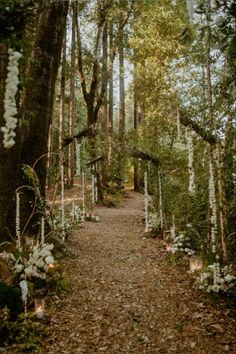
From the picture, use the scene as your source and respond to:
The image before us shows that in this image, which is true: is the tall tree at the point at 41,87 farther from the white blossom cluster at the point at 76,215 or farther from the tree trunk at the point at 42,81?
the white blossom cluster at the point at 76,215

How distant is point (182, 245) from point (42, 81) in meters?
4.33

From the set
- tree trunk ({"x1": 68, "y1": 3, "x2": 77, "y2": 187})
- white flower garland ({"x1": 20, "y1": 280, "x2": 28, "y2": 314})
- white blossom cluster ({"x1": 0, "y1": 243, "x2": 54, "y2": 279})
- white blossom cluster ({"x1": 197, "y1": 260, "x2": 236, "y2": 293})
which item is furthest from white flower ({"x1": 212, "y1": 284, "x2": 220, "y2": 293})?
tree trunk ({"x1": 68, "y1": 3, "x2": 77, "y2": 187})

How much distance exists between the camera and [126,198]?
19.8 meters

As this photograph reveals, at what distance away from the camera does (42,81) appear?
7.75 meters

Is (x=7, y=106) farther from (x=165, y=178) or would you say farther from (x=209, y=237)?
(x=165, y=178)

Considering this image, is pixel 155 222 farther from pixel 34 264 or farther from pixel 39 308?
pixel 39 308

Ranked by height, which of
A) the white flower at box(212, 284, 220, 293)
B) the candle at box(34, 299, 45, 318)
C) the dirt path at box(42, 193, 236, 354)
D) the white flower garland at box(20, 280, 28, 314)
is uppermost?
Answer: the white flower garland at box(20, 280, 28, 314)

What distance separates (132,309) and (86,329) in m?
0.85

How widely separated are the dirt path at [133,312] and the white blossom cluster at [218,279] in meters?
0.27

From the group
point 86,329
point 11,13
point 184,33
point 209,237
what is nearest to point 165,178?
point 209,237

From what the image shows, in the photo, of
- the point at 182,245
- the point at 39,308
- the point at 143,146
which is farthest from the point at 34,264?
the point at 143,146

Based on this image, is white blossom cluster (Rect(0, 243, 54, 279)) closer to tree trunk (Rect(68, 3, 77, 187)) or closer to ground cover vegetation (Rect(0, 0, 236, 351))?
ground cover vegetation (Rect(0, 0, 236, 351))

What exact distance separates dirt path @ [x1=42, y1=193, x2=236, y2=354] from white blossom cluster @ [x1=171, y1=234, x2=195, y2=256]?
0.35 m

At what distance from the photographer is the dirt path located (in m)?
4.63
